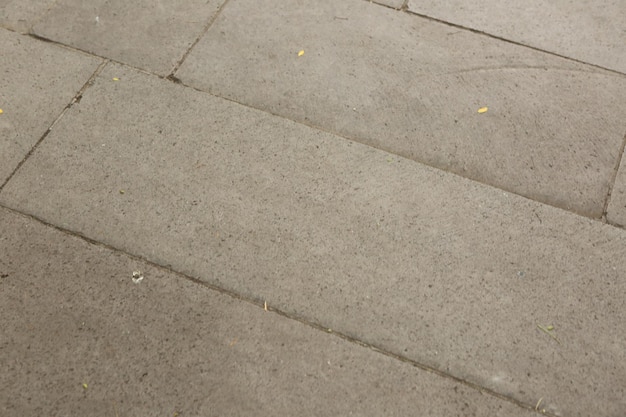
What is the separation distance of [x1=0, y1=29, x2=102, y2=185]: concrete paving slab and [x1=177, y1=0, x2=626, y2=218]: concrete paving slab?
2.19 ft

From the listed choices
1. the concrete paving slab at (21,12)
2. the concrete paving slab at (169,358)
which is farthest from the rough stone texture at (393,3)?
the concrete paving slab at (169,358)

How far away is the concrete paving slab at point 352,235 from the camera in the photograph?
104 inches

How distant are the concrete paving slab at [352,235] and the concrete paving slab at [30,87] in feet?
0.36

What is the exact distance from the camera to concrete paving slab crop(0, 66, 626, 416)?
8.70 ft

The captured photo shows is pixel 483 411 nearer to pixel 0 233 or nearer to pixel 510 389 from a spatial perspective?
pixel 510 389

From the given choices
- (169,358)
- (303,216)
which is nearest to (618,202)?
(303,216)

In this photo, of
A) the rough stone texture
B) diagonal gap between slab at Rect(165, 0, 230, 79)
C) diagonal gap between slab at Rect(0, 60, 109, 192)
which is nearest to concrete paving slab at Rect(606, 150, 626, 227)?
the rough stone texture

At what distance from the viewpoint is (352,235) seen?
2945 mm

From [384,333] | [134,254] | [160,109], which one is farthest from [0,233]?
[384,333]

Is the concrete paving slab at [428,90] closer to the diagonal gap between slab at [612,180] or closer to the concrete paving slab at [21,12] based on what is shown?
the diagonal gap between slab at [612,180]

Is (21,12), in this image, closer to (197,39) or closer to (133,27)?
(133,27)

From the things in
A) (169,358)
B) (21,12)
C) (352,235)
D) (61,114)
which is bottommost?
(169,358)

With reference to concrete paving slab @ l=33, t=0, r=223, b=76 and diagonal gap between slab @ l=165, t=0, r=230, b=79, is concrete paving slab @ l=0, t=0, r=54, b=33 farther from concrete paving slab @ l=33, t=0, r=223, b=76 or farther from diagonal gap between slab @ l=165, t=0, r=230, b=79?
diagonal gap between slab @ l=165, t=0, r=230, b=79

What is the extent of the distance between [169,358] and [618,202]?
240cm
